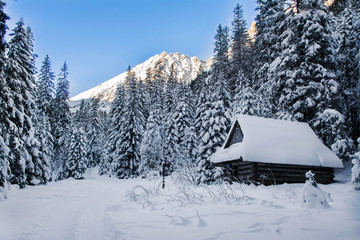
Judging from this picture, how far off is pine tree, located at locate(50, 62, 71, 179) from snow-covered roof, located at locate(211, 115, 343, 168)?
31.3 meters

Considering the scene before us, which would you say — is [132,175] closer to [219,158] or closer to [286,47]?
[219,158]

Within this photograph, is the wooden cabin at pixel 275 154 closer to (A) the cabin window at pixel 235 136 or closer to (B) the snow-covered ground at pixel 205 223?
(A) the cabin window at pixel 235 136

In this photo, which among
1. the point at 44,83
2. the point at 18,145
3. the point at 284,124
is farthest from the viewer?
the point at 44,83

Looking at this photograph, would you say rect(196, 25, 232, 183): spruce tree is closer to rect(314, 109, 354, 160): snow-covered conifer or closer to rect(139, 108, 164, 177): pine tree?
rect(314, 109, 354, 160): snow-covered conifer

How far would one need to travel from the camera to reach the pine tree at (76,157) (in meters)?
38.5

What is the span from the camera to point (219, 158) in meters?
16.4

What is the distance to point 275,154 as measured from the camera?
47.2ft

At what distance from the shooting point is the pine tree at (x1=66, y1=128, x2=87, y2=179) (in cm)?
3850

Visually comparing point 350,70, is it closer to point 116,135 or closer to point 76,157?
point 116,135

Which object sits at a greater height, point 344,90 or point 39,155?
point 344,90

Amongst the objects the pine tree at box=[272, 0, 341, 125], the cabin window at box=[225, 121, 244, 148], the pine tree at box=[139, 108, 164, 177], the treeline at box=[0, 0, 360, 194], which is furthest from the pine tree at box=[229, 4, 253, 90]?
the cabin window at box=[225, 121, 244, 148]

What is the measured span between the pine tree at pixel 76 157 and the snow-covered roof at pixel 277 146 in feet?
93.3

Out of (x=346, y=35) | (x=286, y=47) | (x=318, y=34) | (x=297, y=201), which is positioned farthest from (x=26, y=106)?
(x=346, y=35)

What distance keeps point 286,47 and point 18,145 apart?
2169 centimetres
